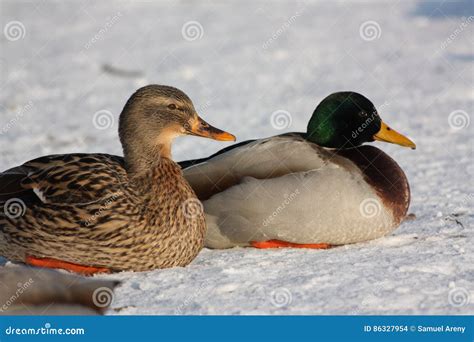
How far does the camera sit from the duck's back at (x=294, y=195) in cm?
528

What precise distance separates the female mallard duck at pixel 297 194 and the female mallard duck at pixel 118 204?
40 centimetres

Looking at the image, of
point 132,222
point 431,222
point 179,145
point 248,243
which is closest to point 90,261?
point 132,222

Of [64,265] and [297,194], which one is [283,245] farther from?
[64,265]

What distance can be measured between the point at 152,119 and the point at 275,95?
5.35 metres

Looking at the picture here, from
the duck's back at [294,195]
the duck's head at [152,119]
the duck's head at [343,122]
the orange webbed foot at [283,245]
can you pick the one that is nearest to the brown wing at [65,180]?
the duck's head at [152,119]

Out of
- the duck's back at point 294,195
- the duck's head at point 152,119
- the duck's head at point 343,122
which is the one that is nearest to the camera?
the duck's head at point 152,119

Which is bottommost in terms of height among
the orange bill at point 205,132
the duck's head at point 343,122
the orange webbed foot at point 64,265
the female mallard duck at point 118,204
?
the orange webbed foot at point 64,265

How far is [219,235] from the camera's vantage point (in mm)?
5430

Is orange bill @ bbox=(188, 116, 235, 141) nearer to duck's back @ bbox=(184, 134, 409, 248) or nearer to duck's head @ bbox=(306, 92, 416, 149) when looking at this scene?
duck's back @ bbox=(184, 134, 409, 248)

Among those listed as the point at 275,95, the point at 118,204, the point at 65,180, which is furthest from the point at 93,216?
the point at 275,95

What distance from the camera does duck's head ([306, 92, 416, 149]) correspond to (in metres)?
5.69

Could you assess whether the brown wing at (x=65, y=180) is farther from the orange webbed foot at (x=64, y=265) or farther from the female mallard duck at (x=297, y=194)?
the female mallard duck at (x=297, y=194)

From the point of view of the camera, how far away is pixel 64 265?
189 inches

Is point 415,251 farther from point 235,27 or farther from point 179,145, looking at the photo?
point 235,27
